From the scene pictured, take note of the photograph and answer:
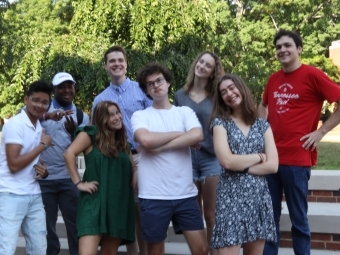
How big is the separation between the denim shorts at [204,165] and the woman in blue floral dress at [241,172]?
731 mm

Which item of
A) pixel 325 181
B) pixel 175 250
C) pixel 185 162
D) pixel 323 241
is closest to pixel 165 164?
pixel 185 162

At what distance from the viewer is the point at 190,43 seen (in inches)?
Result: 450

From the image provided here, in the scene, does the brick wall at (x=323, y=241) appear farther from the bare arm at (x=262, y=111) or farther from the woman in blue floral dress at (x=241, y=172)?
the woman in blue floral dress at (x=241, y=172)

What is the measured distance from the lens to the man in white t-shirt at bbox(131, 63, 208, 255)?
397 centimetres

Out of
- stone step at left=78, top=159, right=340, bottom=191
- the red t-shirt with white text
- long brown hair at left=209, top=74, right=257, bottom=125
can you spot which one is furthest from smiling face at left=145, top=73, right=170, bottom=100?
stone step at left=78, top=159, right=340, bottom=191

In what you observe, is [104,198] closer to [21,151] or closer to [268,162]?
[21,151]

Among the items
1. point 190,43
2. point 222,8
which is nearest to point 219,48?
point 222,8

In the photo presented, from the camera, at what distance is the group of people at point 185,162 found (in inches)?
148

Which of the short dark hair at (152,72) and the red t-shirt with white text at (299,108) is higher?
the short dark hair at (152,72)

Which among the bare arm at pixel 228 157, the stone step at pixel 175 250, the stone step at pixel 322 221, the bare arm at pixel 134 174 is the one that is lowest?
the stone step at pixel 175 250

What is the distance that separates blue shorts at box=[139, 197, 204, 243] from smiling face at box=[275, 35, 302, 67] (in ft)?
4.27

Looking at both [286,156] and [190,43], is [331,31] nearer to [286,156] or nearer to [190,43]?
[190,43]

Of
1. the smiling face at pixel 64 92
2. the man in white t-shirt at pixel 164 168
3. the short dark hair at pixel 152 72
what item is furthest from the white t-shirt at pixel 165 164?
the smiling face at pixel 64 92

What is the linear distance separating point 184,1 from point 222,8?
14.0 meters
